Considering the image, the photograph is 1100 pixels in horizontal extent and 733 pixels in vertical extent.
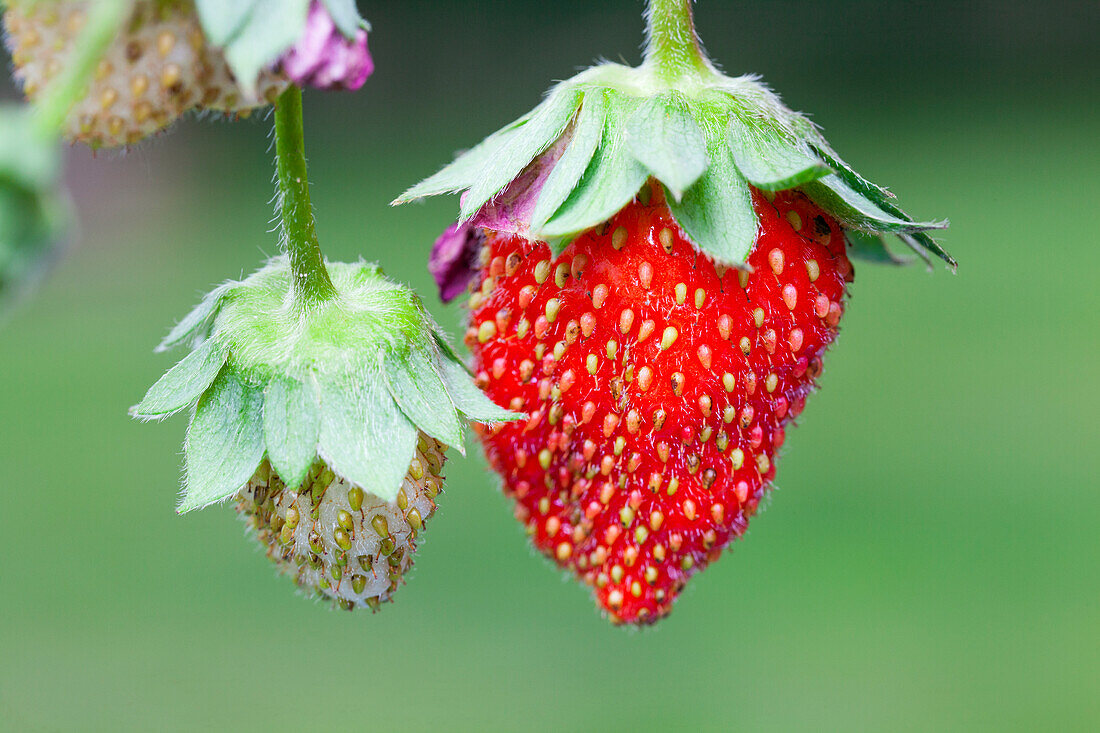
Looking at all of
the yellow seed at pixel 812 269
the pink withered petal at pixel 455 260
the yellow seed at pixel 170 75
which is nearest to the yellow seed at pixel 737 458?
the yellow seed at pixel 812 269

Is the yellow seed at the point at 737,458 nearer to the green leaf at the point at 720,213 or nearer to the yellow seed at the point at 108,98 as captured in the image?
the green leaf at the point at 720,213

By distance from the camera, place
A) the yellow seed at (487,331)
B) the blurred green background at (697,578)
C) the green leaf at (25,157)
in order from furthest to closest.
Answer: the blurred green background at (697,578) → the yellow seed at (487,331) → the green leaf at (25,157)

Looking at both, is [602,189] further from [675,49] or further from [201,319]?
[201,319]

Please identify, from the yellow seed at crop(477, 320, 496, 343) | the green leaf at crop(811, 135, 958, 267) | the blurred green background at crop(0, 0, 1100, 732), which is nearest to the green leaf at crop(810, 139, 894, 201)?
the green leaf at crop(811, 135, 958, 267)

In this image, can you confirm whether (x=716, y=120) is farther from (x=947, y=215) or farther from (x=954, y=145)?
(x=954, y=145)

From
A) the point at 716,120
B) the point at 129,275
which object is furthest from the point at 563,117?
the point at 129,275

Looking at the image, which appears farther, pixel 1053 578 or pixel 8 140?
pixel 1053 578

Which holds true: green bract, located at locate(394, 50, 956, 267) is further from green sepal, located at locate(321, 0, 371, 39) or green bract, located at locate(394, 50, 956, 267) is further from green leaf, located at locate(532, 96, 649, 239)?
green sepal, located at locate(321, 0, 371, 39)
